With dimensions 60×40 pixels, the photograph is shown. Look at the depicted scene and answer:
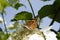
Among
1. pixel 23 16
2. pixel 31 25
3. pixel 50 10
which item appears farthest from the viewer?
pixel 23 16

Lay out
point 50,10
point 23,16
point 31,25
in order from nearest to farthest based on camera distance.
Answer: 1. point 31,25
2. point 50,10
3. point 23,16

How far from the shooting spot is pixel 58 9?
2.82 ft

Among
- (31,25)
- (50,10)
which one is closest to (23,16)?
(50,10)

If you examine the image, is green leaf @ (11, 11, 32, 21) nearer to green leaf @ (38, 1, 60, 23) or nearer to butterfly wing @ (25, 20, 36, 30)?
green leaf @ (38, 1, 60, 23)

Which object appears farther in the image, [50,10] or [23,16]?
[23,16]

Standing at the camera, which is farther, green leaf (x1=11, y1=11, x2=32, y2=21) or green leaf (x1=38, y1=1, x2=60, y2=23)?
green leaf (x1=11, y1=11, x2=32, y2=21)

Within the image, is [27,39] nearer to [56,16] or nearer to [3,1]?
[56,16]

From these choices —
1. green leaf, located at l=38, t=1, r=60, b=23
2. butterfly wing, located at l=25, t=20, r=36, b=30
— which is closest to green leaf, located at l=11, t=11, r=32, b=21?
green leaf, located at l=38, t=1, r=60, b=23

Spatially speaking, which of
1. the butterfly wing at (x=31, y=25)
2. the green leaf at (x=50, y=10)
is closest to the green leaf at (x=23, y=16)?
the green leaf at (x=50, y=10)

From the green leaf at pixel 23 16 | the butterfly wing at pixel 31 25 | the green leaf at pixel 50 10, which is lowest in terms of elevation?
the green leaf at pixel 23 16

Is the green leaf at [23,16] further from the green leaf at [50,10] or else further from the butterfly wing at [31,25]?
the butterfly wing at [31,25]

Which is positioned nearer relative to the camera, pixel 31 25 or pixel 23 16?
pixel 31 25

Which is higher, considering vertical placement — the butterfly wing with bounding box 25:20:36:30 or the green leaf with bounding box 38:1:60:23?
the butterfly wing with bounding box 25:20:36:30

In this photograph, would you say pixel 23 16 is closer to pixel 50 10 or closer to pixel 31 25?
pixel 50 10
